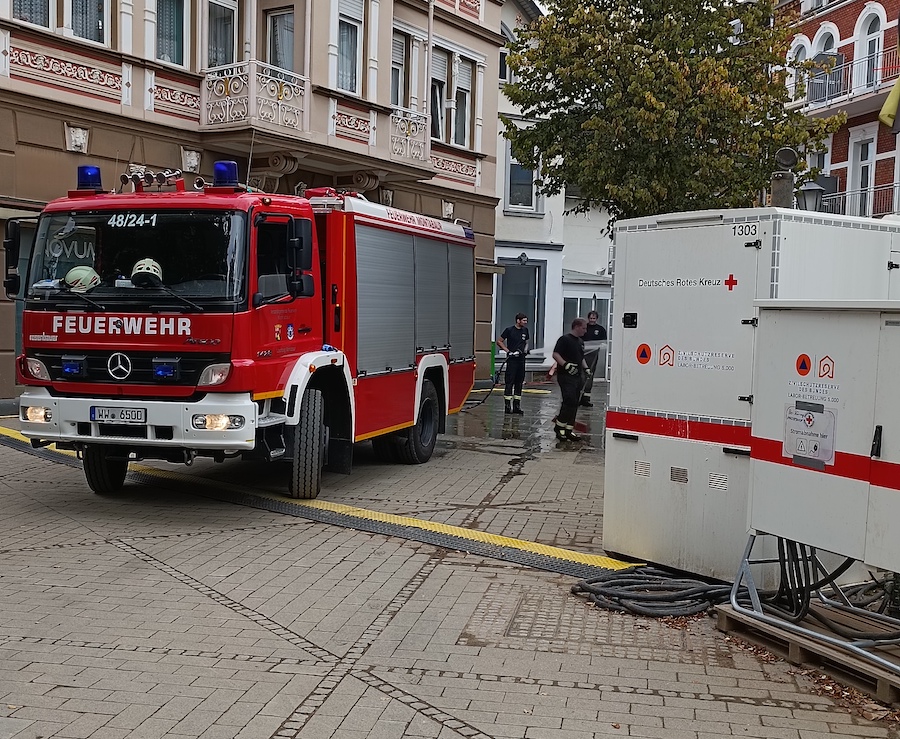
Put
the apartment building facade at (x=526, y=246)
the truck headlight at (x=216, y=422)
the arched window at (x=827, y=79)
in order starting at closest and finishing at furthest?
the truck headlight at (x=216, y=422)
the apartment building facade at (x=526, y=246)
the arched window at (x=827, y=79)

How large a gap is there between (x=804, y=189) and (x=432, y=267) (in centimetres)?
715

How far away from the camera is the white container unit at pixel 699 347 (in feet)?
21.9

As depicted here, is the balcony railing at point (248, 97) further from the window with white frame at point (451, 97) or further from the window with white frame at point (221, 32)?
the window with white frame at point (451, 97)

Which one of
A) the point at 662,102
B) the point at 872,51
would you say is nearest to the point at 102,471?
the point at 662,102

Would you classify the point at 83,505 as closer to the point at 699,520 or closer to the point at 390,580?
the point at 390,580

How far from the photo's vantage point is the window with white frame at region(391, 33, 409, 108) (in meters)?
23.2

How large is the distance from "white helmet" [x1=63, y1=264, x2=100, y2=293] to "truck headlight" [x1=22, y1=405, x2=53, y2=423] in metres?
1.05

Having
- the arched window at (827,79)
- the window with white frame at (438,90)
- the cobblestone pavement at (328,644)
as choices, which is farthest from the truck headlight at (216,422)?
the arched window at (827,79)

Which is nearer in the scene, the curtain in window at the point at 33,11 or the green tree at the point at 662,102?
the curtain in window at the point at 33,11

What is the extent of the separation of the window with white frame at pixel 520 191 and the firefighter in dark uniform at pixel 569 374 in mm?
17271

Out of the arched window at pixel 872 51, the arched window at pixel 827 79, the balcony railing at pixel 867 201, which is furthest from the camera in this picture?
the arched window at pixel 827 79

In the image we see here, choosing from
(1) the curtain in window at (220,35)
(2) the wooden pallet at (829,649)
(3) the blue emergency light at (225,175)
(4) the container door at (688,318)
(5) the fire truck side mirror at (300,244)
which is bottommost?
(2) the wooden pallet at (829,649)

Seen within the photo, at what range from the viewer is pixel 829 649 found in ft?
17.6

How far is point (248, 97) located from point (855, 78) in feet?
→ 70.8
